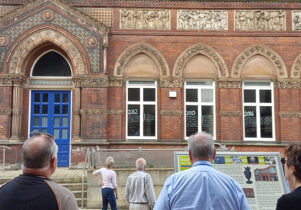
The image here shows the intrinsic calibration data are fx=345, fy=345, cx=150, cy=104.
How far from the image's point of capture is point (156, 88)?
15320mm

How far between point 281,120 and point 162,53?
597 centimetres

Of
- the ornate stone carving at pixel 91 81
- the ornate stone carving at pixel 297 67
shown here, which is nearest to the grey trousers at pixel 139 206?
the ornate stone carving at pixel 91 81

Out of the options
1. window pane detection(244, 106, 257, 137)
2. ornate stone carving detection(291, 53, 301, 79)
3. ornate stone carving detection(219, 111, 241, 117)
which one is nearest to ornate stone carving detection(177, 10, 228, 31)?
ornate stone carving detection(291, 53, 301, 79)

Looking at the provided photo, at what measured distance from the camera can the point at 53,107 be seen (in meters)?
15.1

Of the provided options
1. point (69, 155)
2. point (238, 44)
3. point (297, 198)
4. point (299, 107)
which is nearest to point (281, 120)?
point (299, 107)

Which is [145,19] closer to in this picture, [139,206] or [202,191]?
[139,206]

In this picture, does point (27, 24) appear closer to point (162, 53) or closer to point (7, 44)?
point (7, 44)

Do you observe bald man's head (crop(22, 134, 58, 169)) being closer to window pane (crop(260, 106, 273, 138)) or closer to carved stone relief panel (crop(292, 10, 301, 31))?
window pane (crop(260, 106, 273, 138))

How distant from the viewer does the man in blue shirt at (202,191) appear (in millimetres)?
2893

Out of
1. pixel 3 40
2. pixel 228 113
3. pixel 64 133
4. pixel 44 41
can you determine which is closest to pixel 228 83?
pixel 228 113

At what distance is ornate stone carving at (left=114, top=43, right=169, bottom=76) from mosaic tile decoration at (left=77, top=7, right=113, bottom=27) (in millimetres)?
1472

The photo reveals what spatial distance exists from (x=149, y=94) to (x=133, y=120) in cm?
136

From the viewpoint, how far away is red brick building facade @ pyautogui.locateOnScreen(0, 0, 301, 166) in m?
14.7

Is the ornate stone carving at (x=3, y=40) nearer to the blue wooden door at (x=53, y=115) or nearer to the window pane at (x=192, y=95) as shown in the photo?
the blue wooden door at (x=53, y=115)
